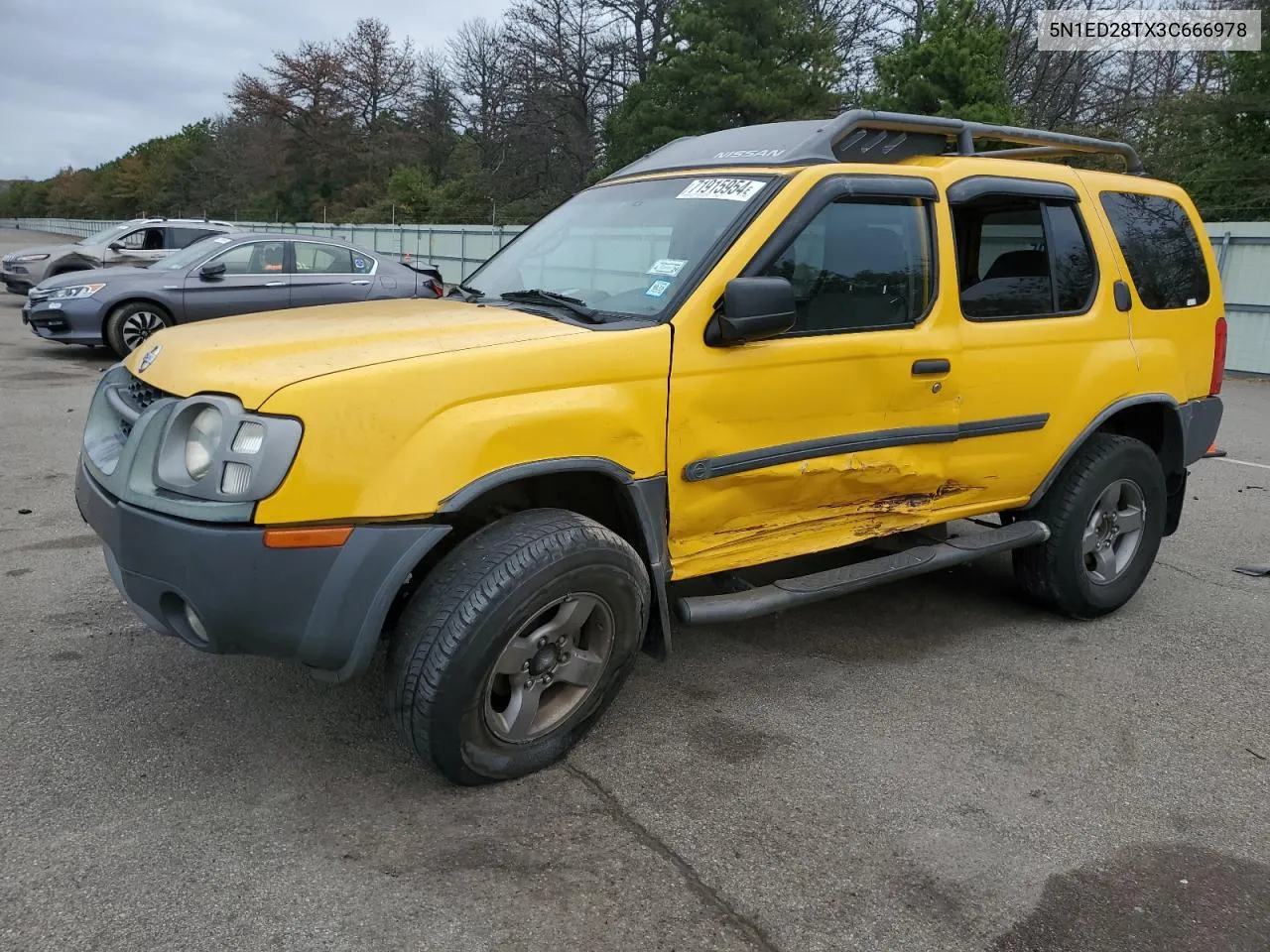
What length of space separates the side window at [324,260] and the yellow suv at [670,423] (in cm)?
834

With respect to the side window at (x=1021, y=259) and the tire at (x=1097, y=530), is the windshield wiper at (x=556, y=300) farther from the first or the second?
the tire at (x=1097, y=530)

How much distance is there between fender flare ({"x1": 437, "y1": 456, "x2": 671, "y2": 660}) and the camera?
275cm

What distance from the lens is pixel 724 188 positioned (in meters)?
3.56

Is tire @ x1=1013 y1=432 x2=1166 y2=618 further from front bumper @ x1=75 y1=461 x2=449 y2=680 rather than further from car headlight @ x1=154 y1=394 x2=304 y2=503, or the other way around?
car headlight @ x1=154 y1=394 x2=304 y2=503

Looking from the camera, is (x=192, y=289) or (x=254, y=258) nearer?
(x=192, y=289)

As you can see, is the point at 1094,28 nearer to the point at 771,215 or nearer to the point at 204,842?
the point at 771,215

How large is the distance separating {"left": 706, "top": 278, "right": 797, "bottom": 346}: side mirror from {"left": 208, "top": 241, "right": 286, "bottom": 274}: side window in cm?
969

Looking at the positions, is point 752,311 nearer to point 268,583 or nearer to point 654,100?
point 268,583

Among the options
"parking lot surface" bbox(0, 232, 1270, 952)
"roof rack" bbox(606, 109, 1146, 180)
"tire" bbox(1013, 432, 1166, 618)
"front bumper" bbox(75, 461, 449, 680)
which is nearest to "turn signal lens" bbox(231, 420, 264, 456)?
"front bumper" bbox(75, 461, 449, 680)

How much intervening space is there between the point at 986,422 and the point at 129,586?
3179 millimetres

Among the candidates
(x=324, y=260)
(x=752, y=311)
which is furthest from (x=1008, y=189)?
(x=324, y=260)

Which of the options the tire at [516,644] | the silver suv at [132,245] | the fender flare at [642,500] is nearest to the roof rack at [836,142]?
the fender flare at [642,500]

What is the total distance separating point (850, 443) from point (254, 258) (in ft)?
31.9

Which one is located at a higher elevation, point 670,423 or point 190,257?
point 190,257
